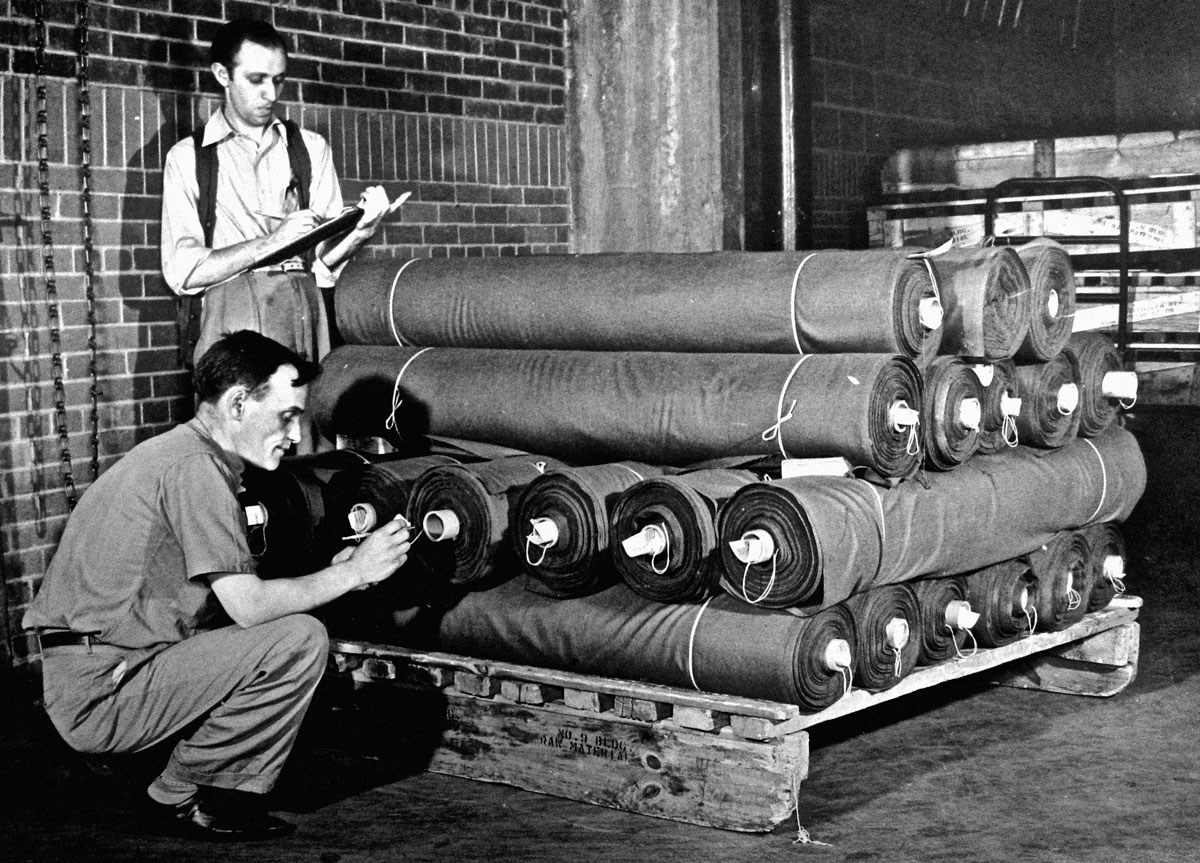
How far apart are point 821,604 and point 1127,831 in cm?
103

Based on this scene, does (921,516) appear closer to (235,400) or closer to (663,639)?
→ (663,639)

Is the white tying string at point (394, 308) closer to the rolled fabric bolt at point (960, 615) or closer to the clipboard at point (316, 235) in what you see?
the clipboard at point (316, 235)

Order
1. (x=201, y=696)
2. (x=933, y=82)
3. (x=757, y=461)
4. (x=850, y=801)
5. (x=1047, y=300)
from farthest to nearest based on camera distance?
1. (x=933, y=82)
2. (x=1047, y=300)
3. (x=757, y=461)
4. (x=850, y=801)
5. (x=201, y=696)

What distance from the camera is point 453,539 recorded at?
4.76 m

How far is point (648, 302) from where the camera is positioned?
4.99 m

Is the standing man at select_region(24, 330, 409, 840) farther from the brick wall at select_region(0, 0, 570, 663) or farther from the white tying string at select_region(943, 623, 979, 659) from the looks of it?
the white tying string at select_region(943, 623, 979, 659)

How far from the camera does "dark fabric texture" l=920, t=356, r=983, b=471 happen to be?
4.71 m

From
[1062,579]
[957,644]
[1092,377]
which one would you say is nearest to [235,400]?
[957,644]

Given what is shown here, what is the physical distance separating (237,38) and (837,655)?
3082mm

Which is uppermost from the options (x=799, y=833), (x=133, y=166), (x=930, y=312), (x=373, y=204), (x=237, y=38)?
(x=237, y=38)

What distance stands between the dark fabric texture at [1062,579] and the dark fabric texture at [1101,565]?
0.04m

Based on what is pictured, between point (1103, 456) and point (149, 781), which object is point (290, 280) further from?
point (1103, 456)

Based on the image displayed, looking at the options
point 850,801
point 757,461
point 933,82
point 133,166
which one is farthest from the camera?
point 933,82

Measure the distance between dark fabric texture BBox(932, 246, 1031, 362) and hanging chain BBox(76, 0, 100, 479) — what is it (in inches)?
125
